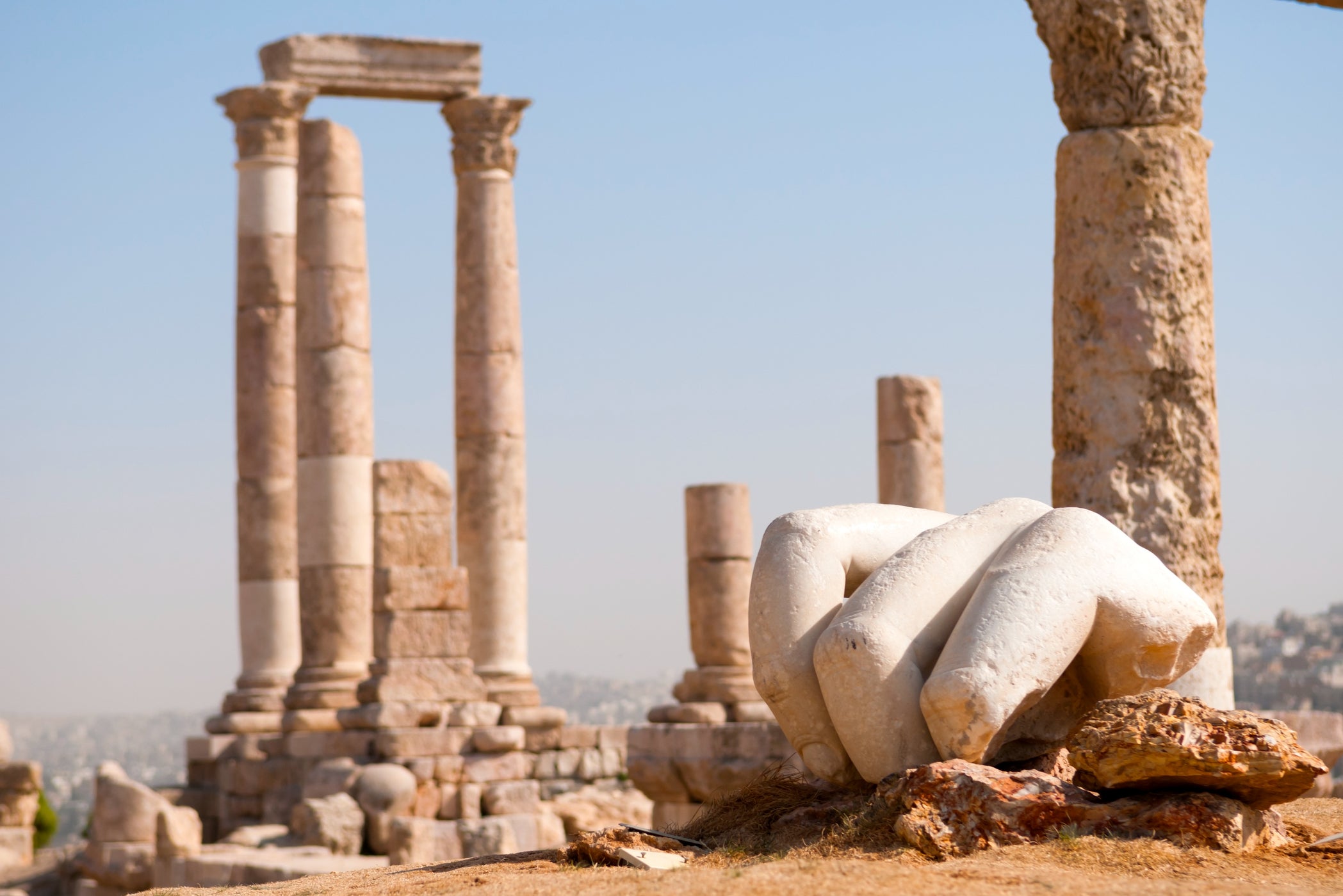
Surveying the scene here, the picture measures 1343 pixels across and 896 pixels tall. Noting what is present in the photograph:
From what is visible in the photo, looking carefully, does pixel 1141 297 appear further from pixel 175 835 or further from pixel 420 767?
pixel 420 767

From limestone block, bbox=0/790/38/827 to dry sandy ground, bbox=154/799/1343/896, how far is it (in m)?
14.0

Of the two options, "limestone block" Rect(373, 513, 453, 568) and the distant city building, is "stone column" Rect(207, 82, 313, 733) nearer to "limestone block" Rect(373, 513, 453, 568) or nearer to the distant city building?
"limestone block" Rect(373, 513, 453, 568)

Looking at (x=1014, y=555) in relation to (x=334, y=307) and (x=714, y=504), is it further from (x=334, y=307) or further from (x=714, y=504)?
(x=334, y=307)

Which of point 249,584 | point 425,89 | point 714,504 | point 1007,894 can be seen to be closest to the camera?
point 1007,894

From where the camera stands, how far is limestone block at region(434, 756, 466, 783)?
17.1 metres

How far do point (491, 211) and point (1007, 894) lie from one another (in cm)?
1844

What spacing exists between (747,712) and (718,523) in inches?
88.9

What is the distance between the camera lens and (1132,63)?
31.4 ft

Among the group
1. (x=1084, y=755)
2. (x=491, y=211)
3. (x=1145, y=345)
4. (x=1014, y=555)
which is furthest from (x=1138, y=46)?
(x=491, y=211)

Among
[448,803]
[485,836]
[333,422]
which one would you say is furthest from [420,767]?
[333,422]

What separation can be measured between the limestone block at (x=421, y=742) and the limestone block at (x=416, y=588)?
1.24 meters

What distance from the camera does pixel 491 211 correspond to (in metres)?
22.2

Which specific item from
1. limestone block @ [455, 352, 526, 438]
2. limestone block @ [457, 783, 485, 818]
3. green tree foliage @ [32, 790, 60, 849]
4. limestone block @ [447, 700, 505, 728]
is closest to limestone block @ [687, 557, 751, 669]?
limestone block @ [447, 700, 505, 728]

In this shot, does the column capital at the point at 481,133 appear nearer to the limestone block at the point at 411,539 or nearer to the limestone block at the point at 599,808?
the limestone block at the point at 411,539
